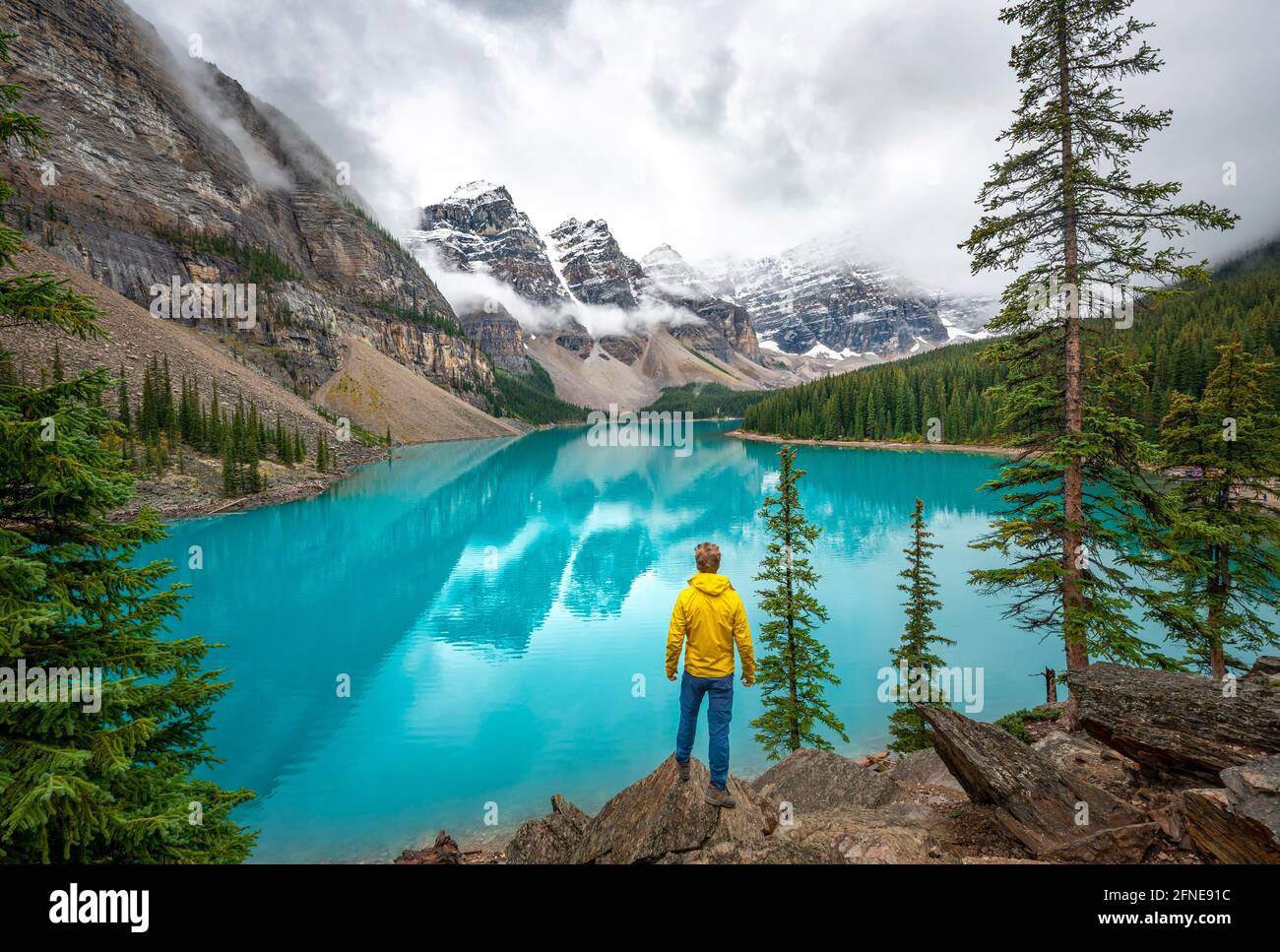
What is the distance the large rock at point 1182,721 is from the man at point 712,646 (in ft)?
20.3

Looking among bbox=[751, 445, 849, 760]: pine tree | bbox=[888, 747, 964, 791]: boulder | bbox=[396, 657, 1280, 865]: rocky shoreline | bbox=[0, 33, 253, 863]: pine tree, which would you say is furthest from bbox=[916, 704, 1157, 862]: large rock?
bbox=[0, 33, 253, 863]: pine tree

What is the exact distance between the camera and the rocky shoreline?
597 cm

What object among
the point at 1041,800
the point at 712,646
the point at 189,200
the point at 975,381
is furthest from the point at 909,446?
the point at 189,200

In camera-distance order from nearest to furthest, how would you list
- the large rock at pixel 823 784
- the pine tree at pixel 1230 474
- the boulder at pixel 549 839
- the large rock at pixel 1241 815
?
the large rock at pixel 1241 815
the boulder at pixel 549 839
the large rock at pixel 823 784
the pine tree at pixel 1230 474

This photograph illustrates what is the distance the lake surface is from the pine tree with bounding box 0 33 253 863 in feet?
29.5

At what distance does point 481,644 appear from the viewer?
26.0 m

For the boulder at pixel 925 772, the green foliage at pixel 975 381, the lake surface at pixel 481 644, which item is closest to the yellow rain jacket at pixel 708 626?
the lake surface at pixel 481 644

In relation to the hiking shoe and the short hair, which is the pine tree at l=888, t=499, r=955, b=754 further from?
the short hair

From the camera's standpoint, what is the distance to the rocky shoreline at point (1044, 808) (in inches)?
235

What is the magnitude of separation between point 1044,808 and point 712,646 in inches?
205

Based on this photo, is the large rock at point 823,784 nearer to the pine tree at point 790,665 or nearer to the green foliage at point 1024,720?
the pine tree at point 790,665

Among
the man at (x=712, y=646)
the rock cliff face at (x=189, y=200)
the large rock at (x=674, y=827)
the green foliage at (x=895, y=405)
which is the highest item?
the rock cliff face at (x=189, y=200)

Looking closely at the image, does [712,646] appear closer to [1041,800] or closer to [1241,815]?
[1041,800]
